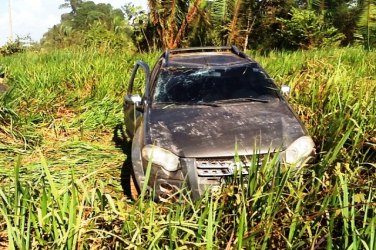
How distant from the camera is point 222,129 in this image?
398 cm

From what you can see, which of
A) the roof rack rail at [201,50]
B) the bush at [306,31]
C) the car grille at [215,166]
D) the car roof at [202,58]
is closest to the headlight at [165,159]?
the car grille at [215,166]

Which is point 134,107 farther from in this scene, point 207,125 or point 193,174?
point 193,174

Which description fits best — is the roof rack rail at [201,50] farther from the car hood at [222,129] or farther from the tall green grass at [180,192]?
the car hood at [222,129]

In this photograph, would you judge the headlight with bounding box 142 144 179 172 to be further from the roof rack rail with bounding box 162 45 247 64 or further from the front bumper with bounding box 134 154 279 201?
the roof rack rail with bounding box 162 45 247 64

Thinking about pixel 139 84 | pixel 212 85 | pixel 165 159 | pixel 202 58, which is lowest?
pixel 165 159

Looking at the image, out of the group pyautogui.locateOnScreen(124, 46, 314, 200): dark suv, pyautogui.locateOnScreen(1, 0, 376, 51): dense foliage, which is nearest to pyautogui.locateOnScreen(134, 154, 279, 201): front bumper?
pyautogui.locateOnScreen(124, 46, 314, 200): dark suv

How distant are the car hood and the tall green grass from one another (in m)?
0.28

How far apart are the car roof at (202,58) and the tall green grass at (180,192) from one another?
38.5 inches

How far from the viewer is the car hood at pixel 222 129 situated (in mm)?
3744

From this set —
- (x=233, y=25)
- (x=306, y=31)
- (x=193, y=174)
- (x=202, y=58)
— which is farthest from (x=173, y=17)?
(x=193, y=174)

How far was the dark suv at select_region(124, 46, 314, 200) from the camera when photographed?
369 cm

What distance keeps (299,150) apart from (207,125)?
0.89 metres

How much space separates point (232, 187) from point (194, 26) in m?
12.7

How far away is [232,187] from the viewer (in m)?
3.07
